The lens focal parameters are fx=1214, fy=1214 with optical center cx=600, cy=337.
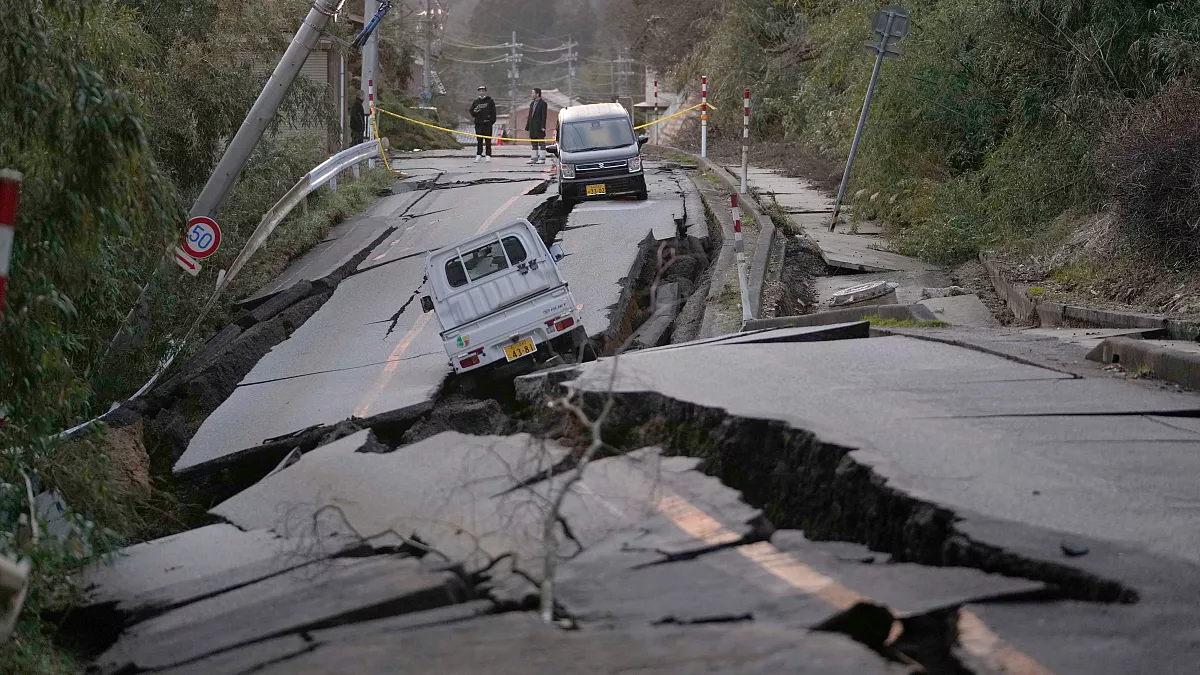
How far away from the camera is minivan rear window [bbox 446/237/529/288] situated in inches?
468

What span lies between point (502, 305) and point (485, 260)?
2.03 feet

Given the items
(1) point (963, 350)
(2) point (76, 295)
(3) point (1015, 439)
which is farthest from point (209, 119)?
(3) point (1015, 439)

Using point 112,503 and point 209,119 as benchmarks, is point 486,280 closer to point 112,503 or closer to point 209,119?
point 112,503

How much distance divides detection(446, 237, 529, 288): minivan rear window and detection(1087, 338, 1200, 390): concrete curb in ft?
17.6

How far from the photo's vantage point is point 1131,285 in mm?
11547

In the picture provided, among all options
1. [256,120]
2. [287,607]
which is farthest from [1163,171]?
[256,120]

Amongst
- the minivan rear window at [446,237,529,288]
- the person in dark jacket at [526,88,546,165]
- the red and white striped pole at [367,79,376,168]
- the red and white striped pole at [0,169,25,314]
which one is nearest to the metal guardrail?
the red and white striped pole at [367,79,376,168]

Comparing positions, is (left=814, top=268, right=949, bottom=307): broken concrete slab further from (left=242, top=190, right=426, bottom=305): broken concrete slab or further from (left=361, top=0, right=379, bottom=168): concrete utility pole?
(left=361, top=0, right=379, bottom=168): concrete utility pole

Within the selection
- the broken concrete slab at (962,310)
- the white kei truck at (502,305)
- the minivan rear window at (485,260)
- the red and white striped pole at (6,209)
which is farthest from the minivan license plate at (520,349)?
the red and white striped pole at (6,209)

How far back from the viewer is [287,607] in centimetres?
557

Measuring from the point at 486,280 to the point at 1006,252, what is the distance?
683 cm

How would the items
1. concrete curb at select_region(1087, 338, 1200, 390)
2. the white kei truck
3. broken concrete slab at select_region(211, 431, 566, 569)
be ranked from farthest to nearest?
the white kei truck, concrete curb at select_region(1087, 338, 1200, 390), broken concrete slab at select_region(211, 431, 566, 569)

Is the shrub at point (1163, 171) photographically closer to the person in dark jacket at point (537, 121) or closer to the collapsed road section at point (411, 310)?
the collapsed road section at point (411, 310)

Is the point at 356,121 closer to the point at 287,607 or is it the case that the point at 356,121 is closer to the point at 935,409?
Result: the point at 935,409
